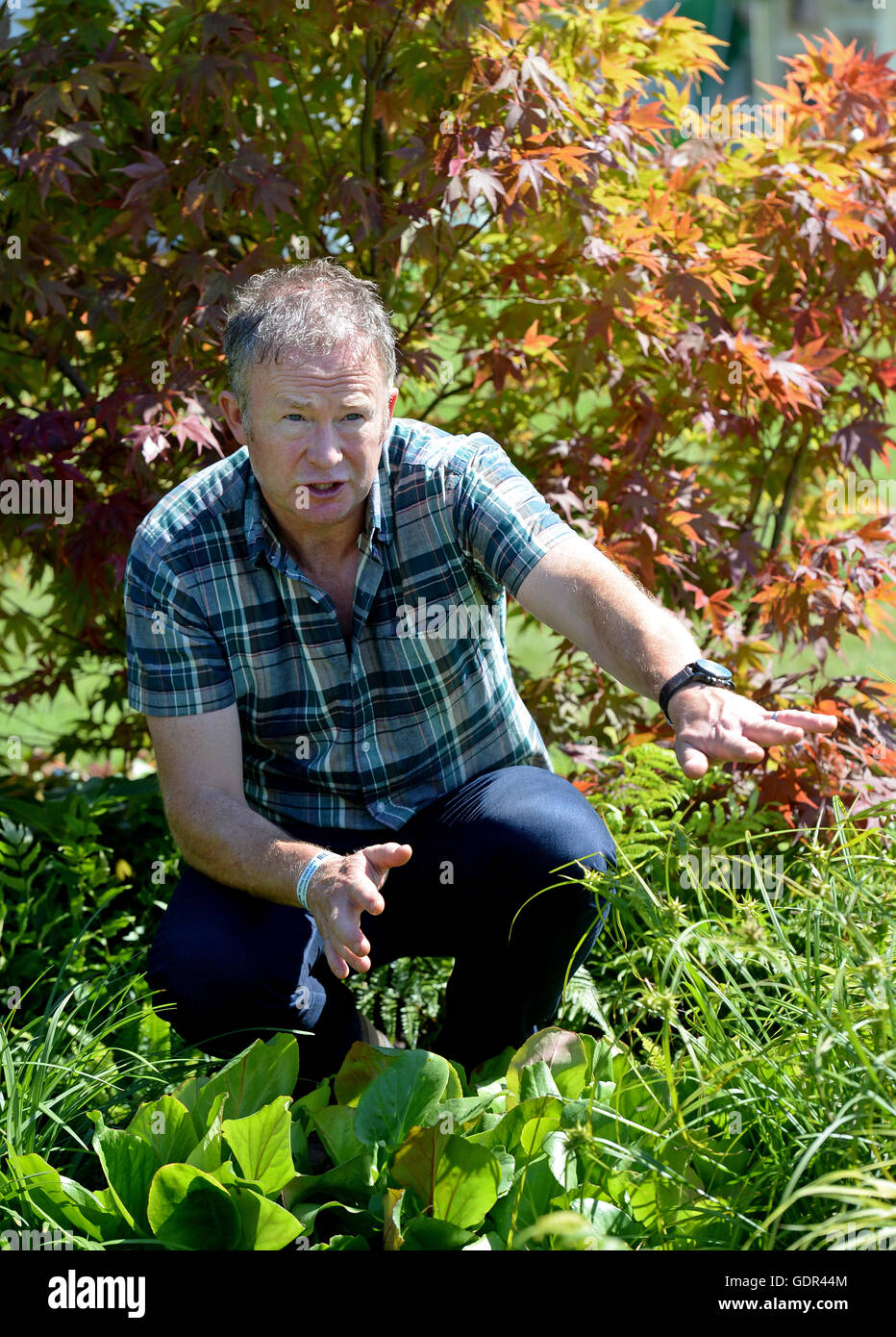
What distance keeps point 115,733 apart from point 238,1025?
4.33 feet

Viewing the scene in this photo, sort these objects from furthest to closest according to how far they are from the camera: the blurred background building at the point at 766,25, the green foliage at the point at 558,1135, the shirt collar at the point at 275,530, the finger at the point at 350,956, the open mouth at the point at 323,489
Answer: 1. the blurred background building at the point at 766,25
2. the shirt collar at the point at 275,530
3. the open mouth at the point at 323,489
4. the finger at the point at 350,956
5. the green foliage at the point at 558,1135

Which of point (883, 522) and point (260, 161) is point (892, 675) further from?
point (260, 161)

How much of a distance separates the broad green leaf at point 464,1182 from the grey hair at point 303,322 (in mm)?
1313

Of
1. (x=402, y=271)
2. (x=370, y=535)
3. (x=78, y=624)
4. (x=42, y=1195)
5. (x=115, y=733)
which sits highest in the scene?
(x=402, y=271)

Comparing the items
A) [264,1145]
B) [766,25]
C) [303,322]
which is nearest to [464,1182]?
[264,1145]

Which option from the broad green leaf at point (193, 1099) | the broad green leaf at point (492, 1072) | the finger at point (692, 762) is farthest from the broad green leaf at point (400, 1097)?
the finger at point (692, 762)

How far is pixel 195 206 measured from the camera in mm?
2781

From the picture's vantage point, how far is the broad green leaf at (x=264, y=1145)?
5.59 feet

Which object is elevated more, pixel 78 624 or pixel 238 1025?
pixel 78 624

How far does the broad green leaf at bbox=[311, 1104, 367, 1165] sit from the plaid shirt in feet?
2.13

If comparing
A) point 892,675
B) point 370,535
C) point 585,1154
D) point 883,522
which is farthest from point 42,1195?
point 892,675

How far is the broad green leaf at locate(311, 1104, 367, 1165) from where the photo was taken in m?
1.85

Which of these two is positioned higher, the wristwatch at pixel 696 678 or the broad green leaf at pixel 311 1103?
the wristwatch at pixel 696 678

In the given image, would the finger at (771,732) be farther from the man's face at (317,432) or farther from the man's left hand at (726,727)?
the man's face at (317,432)
